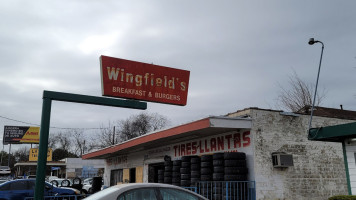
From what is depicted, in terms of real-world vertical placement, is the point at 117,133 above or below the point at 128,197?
above

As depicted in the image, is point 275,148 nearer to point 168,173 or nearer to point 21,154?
point 168,173

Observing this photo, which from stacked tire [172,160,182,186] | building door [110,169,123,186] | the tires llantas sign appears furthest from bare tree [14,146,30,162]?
stacked tire [172,160,182,186]

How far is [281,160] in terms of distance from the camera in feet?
38.0

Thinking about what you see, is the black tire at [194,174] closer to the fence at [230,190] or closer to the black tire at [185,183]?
the black tire at [185,183]

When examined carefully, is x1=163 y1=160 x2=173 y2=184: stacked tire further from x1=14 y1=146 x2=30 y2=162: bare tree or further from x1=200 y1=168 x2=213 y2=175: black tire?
x1=14 y1=146 x2=30 y2=162: bare tree

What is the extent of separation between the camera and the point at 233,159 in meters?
11.4

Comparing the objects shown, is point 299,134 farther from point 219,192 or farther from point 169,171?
point 169,171

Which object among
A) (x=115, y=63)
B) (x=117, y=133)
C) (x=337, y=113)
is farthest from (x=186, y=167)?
(x=117, y=133)

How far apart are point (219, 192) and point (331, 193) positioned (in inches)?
188

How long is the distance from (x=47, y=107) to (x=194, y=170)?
6.93 meters

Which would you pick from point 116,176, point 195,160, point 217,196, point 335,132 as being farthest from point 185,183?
point 116,176

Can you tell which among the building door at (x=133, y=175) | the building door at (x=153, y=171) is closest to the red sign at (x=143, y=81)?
the building door at (x=153, y=171)

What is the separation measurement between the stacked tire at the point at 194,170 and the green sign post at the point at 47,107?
482 cm

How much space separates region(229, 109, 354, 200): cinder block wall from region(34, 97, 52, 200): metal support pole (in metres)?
7.10
